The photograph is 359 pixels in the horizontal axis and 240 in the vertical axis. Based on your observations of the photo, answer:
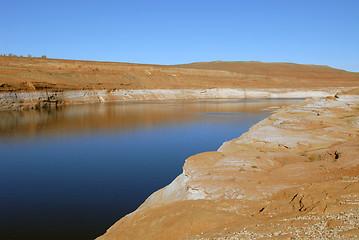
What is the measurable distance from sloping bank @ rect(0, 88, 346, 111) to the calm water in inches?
468

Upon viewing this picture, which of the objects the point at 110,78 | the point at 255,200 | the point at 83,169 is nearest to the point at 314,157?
the point at 255,200

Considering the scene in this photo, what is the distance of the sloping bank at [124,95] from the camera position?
3368cm

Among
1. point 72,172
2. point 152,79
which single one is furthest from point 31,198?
point 152,79

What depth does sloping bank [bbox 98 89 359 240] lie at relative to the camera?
4.67 meters

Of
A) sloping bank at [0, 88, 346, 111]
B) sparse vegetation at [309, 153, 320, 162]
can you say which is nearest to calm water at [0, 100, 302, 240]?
→ sparse vegetation at [309, 153, 320, 162]

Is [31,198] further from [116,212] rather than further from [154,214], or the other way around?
[154,214]

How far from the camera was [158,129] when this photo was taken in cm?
2150

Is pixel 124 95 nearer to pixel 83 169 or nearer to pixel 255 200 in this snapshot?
pixel 83 169

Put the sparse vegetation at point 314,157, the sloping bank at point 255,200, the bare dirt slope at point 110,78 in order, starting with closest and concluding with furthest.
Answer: the sloping bank at point 255,200 → the sparse vegetation at point 314,157 → the bare dirt slope at point 110,78

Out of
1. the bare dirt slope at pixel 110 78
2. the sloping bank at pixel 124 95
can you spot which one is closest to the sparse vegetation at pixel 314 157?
the sloping bank at pixel 124 95

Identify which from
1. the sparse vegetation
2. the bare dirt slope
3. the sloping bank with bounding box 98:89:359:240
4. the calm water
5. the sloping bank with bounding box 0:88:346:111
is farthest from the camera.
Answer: the bare dirt slope

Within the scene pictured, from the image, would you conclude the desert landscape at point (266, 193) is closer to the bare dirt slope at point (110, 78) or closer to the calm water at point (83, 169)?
the calm water at point (83, 169)

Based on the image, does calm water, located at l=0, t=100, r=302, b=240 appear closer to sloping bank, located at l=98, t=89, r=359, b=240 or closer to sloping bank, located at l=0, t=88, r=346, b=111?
sloping bank, located at l=98, t=89, r=359, b=240

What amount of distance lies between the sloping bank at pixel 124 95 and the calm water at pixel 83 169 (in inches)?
468
